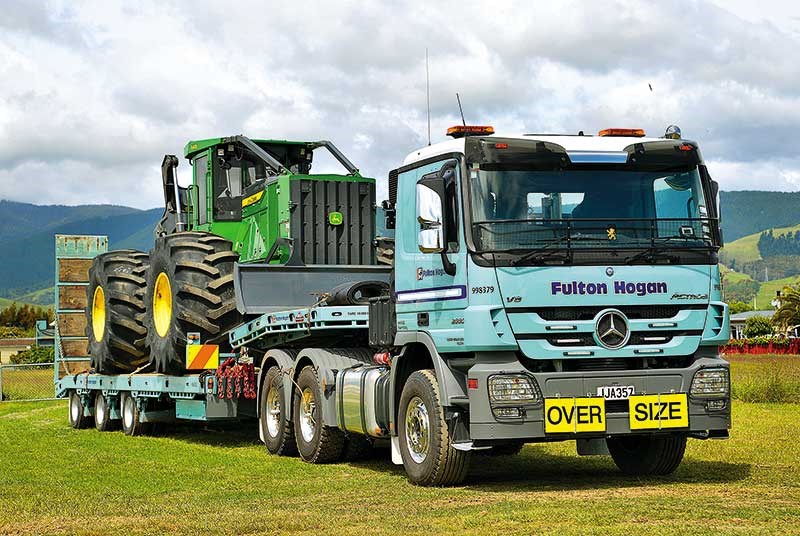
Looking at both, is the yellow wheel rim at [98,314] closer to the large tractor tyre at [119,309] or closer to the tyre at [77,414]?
the large tractor tyre at [119,309]

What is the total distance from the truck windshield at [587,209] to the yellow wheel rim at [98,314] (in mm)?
10727

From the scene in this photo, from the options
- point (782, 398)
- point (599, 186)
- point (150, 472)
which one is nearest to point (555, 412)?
point (599, 186)

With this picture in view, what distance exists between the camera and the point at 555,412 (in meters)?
11.4

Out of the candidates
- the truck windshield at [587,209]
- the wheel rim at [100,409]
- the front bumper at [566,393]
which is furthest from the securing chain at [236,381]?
the truck windshield at [587,209]

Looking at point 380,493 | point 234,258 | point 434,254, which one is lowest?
point 380,493

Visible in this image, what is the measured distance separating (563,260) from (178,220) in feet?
36.2

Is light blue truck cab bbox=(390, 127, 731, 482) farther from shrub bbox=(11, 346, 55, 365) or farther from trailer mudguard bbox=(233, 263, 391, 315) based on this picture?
shrub bbox=(11, 346, 55, 365)

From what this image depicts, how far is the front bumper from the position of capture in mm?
11320

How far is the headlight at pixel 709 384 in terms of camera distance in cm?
1170

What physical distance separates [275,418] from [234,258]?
2.50 m

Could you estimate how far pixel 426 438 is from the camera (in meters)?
12.3

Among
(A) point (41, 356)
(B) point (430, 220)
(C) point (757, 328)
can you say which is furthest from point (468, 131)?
(C) point (757, 328)

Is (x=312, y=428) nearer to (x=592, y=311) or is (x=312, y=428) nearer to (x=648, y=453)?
(x=648, y=453)

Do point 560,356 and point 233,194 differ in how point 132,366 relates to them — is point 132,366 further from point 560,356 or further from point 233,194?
point 560,356
